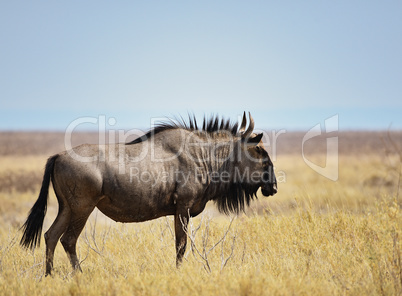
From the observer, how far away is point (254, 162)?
707 cm

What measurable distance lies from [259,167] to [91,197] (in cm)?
285

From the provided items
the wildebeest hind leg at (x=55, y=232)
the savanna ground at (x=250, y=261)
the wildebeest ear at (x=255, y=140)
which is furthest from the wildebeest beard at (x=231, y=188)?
the wildebeest hind leg at (x=55, y=232)

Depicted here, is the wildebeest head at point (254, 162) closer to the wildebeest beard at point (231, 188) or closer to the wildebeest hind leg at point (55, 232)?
the wildebeest beard at point (231, 188)

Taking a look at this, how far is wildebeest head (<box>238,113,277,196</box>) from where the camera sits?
22.9ft

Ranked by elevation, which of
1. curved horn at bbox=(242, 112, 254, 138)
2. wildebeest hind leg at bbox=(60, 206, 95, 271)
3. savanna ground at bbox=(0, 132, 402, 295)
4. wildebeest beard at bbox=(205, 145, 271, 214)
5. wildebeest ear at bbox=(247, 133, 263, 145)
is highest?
curved horn at bbox=(242, 112, 254, 138)

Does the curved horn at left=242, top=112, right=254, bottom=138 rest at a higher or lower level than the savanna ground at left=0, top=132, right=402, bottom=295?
higher

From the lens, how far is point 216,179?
22.3ft

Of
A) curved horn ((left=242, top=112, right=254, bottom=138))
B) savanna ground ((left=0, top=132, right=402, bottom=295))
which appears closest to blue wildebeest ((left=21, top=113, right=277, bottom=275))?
Result: curved horn ((left=242, top=112, right=254, bottom=138))

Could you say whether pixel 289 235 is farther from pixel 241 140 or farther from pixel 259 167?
pixel 241 140

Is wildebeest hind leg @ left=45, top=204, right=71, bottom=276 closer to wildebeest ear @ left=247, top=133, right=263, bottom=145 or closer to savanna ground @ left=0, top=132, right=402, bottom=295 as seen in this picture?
savanna ground @ left=0, top=132, right=402, bottom=295

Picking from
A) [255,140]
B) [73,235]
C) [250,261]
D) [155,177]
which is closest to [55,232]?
[73,235]

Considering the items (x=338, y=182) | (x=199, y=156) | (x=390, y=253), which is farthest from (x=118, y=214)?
(x=338, y=182)

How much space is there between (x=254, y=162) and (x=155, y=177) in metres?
1.84

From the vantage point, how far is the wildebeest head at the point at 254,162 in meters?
6.99
